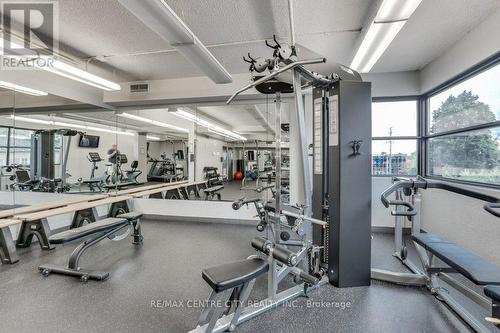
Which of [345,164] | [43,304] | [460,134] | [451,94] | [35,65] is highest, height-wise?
[35,65]

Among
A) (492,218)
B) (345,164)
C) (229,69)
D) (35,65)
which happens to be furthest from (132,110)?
(492,218)

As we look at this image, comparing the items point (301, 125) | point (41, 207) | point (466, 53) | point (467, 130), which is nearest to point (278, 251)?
point (301, 125)

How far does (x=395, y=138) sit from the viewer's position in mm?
4207

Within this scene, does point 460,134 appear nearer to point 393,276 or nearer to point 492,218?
point 492,218

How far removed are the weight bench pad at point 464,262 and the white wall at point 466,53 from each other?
2.14 meters

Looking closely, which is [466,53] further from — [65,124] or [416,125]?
[65,124]

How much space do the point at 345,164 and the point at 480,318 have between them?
5.44 feet

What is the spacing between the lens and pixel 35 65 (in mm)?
3521

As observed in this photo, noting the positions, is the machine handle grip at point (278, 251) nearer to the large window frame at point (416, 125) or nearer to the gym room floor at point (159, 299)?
the gym room floor at point (159, 299)

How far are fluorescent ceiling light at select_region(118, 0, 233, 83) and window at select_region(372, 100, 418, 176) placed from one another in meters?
3.16

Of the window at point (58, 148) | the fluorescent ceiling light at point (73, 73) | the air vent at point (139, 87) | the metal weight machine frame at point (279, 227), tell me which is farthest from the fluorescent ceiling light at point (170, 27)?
the window at point (58, 148)

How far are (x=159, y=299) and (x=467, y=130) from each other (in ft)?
13.5

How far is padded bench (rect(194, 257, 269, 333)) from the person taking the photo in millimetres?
1542

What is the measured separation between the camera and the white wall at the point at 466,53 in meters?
2.51
